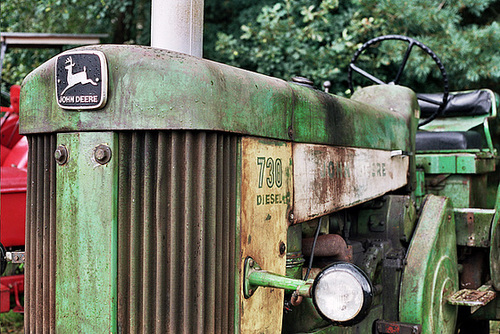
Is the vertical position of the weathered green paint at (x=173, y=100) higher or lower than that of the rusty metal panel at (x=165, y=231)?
higher

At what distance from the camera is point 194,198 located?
1784 mm

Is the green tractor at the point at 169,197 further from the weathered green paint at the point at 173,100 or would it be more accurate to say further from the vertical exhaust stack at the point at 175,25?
the vertical exhaust stack at the point at 175,25

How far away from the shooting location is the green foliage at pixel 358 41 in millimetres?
7082

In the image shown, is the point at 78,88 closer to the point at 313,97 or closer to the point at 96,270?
the point at 96,270

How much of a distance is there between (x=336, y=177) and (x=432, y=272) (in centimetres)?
84

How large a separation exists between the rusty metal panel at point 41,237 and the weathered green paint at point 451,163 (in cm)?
282

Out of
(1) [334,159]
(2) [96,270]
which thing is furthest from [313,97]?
(2) [96,270]

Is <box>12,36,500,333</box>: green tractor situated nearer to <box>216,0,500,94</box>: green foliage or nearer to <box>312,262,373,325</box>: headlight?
<box>312,262,373,325</box>: headlight

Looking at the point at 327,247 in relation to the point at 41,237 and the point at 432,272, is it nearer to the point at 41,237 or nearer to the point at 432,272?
the point at 432,272

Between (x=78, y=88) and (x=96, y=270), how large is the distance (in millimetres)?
530

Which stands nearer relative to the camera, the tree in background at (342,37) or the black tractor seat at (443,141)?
the black tractor seat at (443,141)

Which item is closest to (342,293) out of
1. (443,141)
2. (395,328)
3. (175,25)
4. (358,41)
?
(395,328)

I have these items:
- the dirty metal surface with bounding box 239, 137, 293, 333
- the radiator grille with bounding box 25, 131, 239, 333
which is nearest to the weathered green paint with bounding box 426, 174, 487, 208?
the dirty metal surface with bounding box 239, 137, 293, 333

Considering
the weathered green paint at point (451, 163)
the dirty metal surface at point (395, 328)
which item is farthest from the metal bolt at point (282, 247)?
the weathered green paint at point (451, 163)
